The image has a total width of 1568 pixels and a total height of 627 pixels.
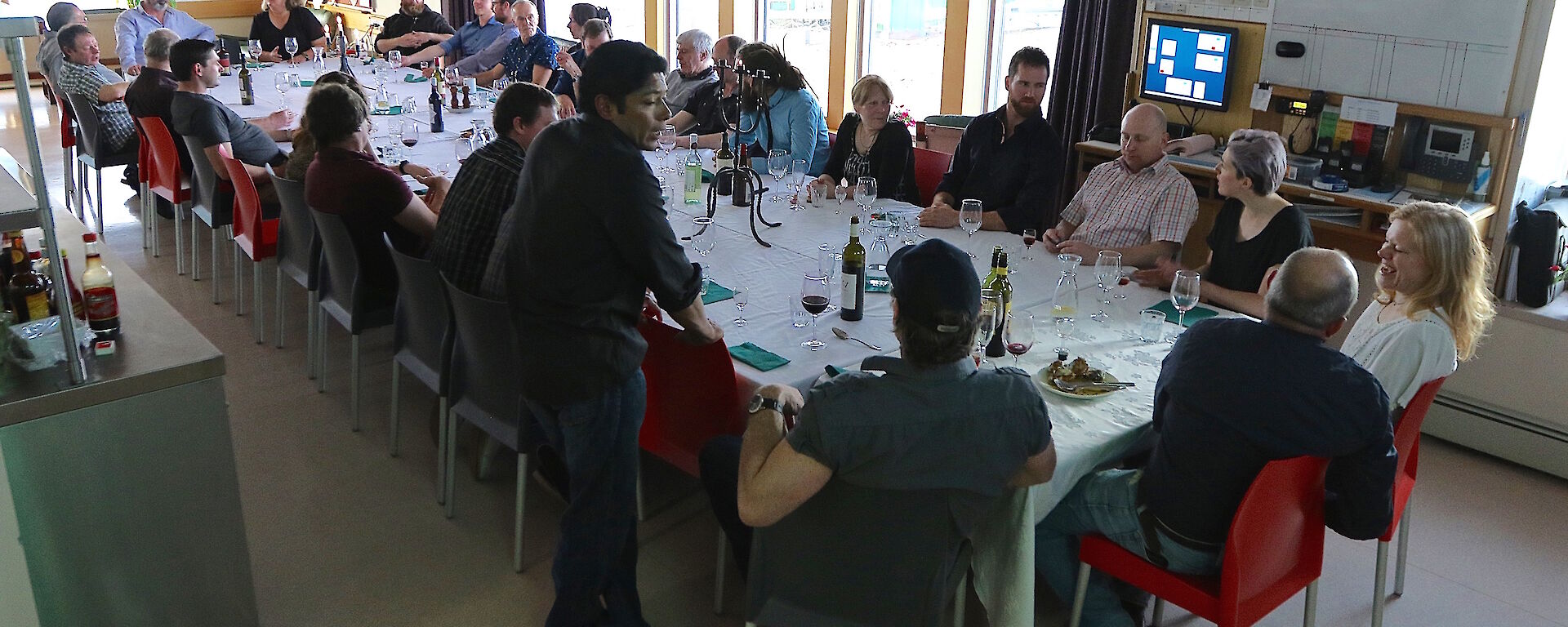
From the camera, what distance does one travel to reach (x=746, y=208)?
167 inches

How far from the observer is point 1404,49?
4.67m

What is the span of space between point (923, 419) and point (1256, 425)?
71cm

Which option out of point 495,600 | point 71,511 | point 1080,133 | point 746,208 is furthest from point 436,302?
point 1080,133

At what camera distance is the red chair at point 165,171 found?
17.0ft

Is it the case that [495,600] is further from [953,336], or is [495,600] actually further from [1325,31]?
[1325,31]

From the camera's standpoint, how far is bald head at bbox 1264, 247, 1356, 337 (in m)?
2.12

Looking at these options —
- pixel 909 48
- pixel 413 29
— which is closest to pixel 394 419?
pixel 909 48

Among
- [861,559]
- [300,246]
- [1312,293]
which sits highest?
[1312,293]

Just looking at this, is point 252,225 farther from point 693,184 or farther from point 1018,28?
point 1018,28

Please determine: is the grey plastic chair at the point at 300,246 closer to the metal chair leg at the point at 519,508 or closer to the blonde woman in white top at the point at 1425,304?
the metal chair leg at the point at 519,508

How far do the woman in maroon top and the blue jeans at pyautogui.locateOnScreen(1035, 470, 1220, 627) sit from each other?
230cm

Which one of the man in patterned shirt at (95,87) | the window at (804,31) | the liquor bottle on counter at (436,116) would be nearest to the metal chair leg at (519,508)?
the liquor bottle on counter at (436,116)

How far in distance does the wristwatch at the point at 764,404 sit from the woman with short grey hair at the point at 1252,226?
5.78 ft

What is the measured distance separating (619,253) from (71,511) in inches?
47.9
